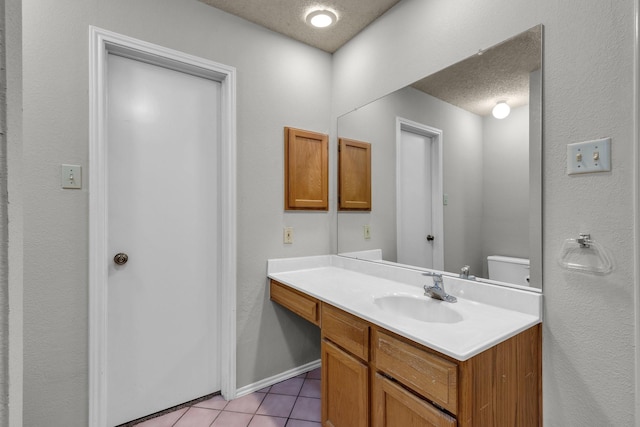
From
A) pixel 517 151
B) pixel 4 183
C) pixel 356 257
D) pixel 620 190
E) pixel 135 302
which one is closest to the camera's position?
pixel 4 183

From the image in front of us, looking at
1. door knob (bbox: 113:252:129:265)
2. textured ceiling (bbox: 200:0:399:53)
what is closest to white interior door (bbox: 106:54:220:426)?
door knob (bbox: 113:252:129:265)

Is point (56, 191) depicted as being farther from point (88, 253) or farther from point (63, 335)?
point (63, 335)

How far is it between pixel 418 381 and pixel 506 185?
0.93m

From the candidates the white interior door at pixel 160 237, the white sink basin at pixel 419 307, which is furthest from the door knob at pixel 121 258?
the white sink basin at pixel 419 307

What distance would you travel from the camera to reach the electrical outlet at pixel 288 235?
84.2 inches

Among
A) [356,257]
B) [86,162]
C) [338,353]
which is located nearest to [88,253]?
[86,162]

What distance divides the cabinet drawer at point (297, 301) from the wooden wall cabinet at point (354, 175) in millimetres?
735

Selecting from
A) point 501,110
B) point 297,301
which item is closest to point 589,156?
point 501,110

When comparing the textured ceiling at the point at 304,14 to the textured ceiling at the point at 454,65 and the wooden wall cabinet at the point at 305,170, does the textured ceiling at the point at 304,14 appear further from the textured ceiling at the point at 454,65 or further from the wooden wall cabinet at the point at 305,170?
the wooden wall cabinet at the point at 305,170

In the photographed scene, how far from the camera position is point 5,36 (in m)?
0.40

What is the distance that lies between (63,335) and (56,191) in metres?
0.69

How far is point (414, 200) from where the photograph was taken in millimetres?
1809

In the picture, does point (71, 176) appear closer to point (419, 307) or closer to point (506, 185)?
point (419, 307)

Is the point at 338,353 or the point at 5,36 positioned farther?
the point at 338,353
